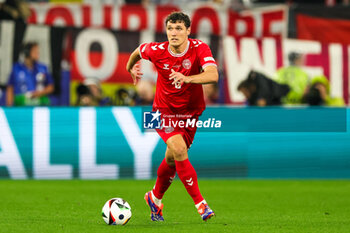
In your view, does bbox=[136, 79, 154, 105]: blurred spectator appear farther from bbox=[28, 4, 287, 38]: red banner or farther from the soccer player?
the soccer player

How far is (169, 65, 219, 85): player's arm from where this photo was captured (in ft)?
24.2

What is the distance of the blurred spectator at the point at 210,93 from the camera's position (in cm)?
1627

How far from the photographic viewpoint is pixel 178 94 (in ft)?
26.8

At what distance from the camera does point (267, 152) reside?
13.6 m

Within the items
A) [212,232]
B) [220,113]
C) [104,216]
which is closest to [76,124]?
[220,113]

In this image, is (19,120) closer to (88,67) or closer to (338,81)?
(88,67)

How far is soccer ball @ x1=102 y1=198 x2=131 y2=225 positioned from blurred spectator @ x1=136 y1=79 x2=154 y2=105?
25.1ft

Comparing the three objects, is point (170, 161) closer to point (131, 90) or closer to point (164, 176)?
point (164, 176)

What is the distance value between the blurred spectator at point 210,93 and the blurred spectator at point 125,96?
4.95 feet

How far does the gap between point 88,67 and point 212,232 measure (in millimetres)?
10305

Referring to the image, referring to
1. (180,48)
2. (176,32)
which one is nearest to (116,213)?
(180,48)

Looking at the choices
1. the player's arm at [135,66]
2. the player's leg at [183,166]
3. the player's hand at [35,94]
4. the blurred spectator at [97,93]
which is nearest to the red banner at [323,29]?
the blurred spectator at [97,93]

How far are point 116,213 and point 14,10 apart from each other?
1079 centimetres

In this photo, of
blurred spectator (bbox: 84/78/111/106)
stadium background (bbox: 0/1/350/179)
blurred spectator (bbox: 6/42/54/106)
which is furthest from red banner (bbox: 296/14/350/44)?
blurred spectator (bbox: 6/42/54/106)
